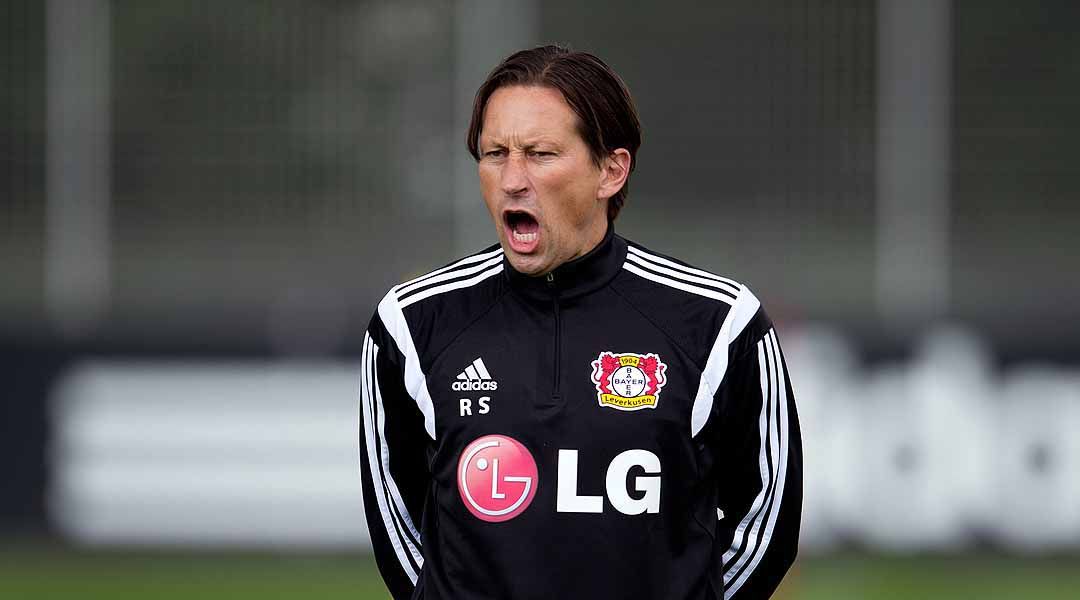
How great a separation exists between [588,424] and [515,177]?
0.45 meters

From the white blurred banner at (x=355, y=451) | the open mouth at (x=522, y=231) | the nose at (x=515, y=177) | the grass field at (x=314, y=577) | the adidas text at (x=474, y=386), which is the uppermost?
the nose at (x=515, y=177)

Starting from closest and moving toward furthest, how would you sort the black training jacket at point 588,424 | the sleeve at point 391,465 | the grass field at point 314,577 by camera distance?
1. the black training jacket at point 588,424
2. the sleeve at point 391,465
3. the grass field at point 314,577

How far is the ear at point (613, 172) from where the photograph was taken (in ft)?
10.3

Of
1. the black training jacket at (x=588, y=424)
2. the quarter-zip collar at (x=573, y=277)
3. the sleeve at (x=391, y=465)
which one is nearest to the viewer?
the black training jacket at (x=588, y=424)

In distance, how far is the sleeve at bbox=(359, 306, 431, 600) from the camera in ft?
10.7

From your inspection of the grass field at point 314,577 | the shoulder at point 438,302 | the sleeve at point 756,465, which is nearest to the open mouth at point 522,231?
the shoulder at point 438,302

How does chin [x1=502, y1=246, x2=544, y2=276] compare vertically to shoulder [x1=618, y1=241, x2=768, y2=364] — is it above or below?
above

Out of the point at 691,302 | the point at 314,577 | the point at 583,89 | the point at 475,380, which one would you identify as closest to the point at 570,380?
the point at 475,380

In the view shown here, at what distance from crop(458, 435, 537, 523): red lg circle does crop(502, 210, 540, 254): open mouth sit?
337mm

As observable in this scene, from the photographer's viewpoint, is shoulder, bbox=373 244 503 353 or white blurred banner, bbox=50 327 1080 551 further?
white blurred banner, bbox=50 327 1080 551

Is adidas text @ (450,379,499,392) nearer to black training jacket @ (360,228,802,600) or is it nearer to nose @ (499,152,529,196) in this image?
black training jacket @ (360,228,802,600)

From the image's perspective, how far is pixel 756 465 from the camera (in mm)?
3281

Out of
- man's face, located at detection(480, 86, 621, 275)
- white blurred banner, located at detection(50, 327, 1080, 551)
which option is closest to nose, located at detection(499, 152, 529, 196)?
man's face, located at detection(480, 86, 621, 275)

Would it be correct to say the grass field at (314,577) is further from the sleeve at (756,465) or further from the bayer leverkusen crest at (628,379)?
the bayer leverkusen crest at (628,379)
